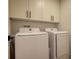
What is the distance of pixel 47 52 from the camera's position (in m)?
2.40

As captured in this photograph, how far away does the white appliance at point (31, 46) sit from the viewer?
1.99 metres

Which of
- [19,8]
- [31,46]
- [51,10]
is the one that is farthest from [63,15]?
[31,46]

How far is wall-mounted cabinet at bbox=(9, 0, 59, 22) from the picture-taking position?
249cm

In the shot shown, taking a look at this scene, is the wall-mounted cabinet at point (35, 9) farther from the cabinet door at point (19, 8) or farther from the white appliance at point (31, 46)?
the white appliance at point (31, 46)

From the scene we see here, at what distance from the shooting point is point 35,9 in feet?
9.30

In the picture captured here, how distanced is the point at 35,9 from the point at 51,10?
0.62 metres

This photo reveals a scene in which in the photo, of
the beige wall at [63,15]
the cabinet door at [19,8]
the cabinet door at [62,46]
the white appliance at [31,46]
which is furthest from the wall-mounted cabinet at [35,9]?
the cabinet door at [62,46]

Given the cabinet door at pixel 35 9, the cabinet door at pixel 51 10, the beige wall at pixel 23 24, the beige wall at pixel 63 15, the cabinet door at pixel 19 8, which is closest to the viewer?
the cabinet door at pixel 19 8

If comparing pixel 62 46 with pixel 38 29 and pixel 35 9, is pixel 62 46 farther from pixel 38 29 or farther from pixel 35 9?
pixel 35 9

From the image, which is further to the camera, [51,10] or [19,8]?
[51,10]
